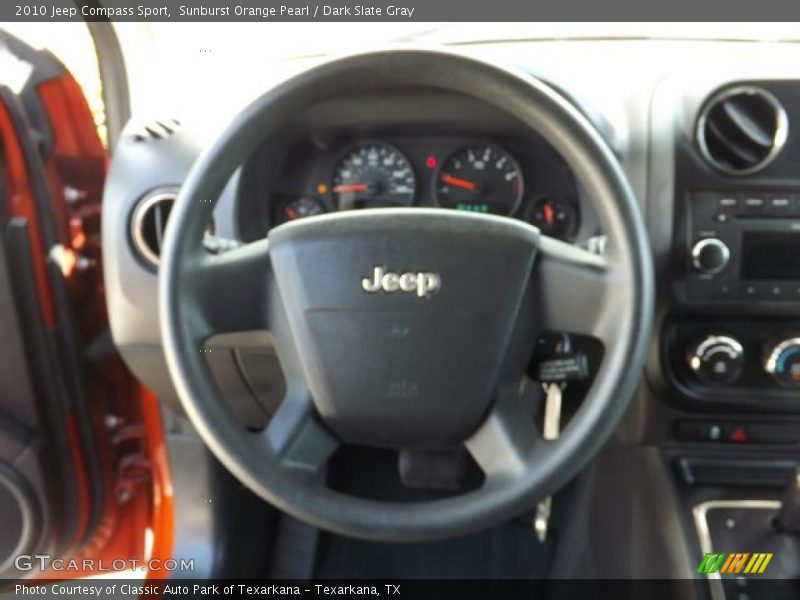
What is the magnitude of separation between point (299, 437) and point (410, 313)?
218 millimetres

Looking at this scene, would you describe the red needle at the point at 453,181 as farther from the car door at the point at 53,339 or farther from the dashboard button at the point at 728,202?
the car door at the point at 53,339

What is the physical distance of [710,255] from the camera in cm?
118

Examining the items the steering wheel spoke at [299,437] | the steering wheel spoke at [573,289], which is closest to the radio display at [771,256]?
the steering wheel spoke at [573,289]

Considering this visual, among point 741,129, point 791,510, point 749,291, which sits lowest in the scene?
point 791,510

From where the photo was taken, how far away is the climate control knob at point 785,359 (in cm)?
123

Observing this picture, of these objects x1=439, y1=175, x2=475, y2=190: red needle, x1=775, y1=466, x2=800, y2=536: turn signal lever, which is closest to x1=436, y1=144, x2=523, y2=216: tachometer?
x1=439, y1=175, x2=475, y2=190: red needle

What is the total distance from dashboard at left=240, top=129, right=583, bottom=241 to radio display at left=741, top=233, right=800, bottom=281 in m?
0.25

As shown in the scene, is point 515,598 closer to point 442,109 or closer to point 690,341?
point 690,341

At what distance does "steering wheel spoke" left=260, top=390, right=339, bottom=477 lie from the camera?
1.01 m

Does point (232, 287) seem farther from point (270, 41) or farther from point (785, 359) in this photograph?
point (785, 359)
